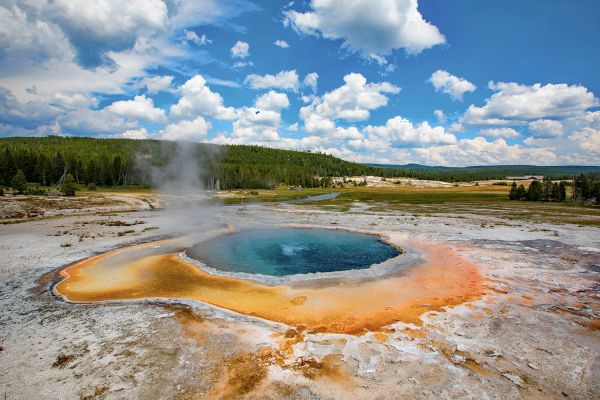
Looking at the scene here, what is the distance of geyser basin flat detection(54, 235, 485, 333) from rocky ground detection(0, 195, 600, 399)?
75 cm

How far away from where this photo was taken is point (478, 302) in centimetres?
1351

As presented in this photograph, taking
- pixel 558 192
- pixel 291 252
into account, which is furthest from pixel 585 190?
pixel 291 252

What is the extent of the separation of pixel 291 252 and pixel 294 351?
14410mm

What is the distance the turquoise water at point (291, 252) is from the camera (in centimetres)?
2009

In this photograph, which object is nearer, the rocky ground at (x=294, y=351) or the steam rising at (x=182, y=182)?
the rocky ground at (x=294, y=351)

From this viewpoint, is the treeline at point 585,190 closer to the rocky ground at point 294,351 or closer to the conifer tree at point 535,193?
the conifer tree at point 535,193

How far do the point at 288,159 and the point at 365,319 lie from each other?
17815 centimetres

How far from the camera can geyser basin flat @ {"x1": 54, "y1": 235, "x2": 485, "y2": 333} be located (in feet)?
40.3

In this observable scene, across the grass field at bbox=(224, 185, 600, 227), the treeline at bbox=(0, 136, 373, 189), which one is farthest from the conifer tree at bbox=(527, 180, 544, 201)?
the treeline at bbox=(0, 136, 373, 189)

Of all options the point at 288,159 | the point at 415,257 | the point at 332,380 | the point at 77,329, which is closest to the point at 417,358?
the point at 332,380

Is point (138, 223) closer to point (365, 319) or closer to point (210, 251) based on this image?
point (210, 251)

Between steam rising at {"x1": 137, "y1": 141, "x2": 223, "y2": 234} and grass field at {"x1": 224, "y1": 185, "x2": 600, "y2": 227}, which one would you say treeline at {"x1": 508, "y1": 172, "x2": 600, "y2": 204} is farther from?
steam rising at {"x1": 137, "y1": 141, "x2": 223, "y2": 234}

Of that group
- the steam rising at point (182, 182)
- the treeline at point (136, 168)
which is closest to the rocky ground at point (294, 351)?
the steam rising at point (182, 182)

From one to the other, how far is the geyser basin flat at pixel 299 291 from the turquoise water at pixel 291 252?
2.75m
